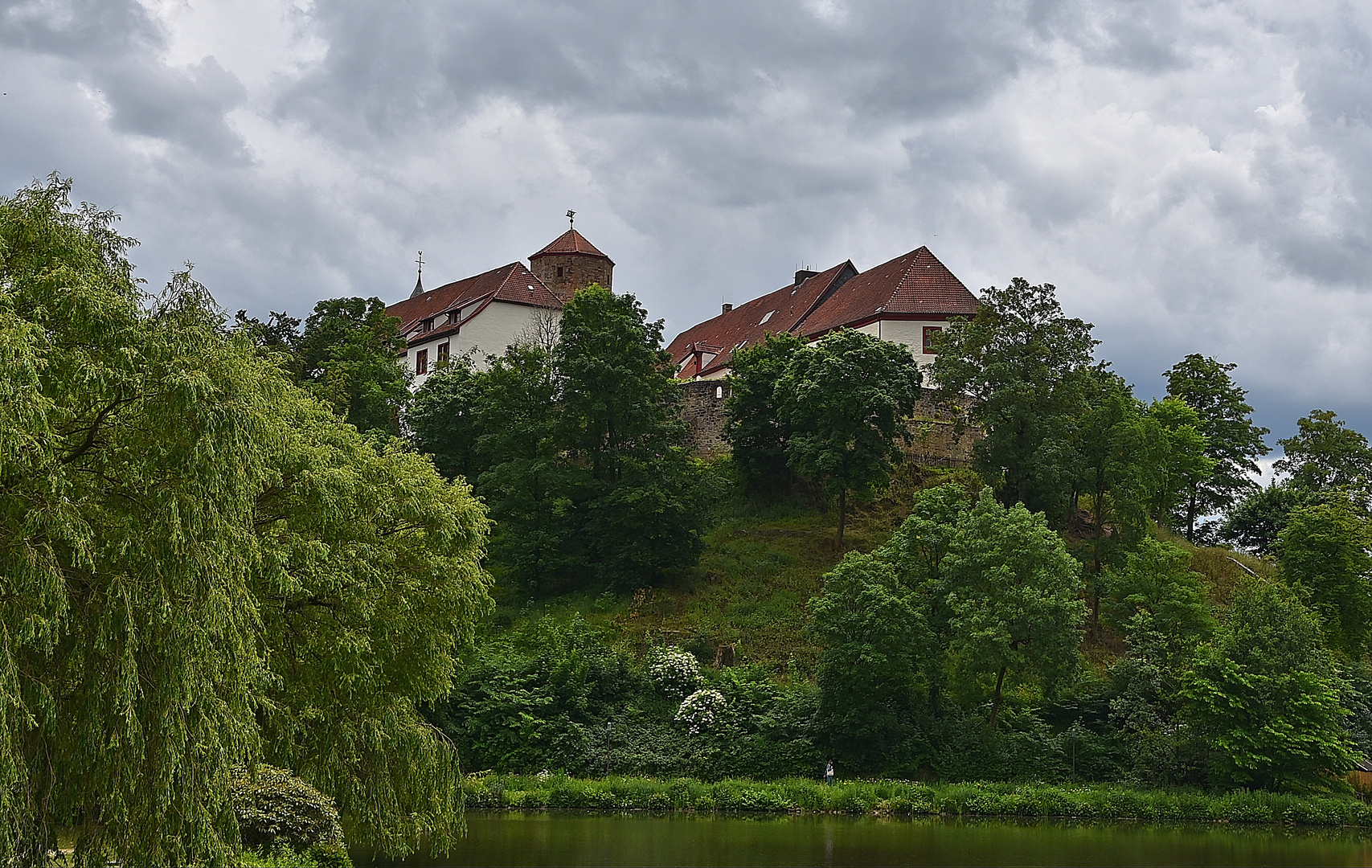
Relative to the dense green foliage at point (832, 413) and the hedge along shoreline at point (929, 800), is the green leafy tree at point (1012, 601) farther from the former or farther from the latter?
the dense green foliage at point (832, 413)

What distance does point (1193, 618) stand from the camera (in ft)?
115

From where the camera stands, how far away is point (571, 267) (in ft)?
224

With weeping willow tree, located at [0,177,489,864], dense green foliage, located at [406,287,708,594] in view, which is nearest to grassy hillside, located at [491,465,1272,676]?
dense green foliage, located at [406,287,708,594]

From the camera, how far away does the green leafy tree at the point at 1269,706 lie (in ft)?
102

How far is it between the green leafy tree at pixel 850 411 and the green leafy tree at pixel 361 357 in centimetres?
1494

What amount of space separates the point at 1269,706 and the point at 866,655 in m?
9.52

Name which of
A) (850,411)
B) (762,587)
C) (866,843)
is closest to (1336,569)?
(850,411)

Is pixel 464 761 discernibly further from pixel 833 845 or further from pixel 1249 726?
pixel 1249 726

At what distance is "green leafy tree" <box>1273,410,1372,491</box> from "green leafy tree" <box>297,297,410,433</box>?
38.9 meters

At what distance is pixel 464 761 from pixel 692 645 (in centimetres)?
746

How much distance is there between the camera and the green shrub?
16.6 meters

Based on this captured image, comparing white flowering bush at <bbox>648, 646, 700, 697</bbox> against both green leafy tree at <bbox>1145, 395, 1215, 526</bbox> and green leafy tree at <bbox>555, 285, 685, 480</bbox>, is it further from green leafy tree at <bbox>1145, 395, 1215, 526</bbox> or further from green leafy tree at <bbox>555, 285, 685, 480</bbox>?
green leafy tree at <bbox>1145, 395, 1215, 526</bbox>

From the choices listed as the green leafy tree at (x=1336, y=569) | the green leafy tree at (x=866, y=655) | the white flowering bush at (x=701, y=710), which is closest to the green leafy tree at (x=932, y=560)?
the green leafy tree at (x=866, y=655)

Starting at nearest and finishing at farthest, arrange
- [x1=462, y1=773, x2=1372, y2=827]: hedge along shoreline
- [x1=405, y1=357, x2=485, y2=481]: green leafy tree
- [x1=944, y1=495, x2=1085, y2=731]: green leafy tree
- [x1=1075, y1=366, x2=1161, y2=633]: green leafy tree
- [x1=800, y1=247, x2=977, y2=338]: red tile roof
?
[x1=462, y1=773, x2=1372, y2=827]: hedge along shoreline, [x1=944, y1=495, x2=1085, y2=731]: green leafy tree, [x1=1075, y1=366, x2=1161, y2=633]: green leafy tree, [x1=405, y1=357, x2=485, y2=481]: green leafy tree, [x1=800, y1=247, x2=977, y2=338]: red tile roof
